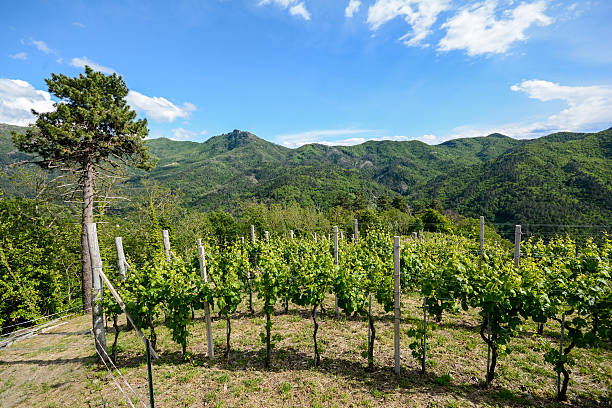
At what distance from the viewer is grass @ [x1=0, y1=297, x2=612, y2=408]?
455 centimetres

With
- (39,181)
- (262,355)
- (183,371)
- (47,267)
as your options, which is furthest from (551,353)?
(39,181)

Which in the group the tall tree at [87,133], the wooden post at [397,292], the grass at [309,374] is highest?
the tall tree at [87,133]

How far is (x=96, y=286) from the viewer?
5.65 metres

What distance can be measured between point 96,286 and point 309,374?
4969 millimetres

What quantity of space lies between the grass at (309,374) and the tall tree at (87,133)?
5.43 m

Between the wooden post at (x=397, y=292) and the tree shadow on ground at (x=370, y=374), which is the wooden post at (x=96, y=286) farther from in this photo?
the wooden post at (x=397, y=292)

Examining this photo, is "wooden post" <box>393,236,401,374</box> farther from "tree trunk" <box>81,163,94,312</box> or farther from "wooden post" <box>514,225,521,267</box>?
"tree trunk" <box>81,163,94,312</box>

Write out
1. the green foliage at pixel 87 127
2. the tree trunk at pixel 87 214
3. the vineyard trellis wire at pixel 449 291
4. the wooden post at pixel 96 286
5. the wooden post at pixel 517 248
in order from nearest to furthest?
1. the vineyard trellis wire at pixel 449 291
2. the wooden post at pixel 96 286
3. the wooden post at pixel 517 248
4. the green foliage at pixel 87 127
5. the tree trunk at pixel 87 214

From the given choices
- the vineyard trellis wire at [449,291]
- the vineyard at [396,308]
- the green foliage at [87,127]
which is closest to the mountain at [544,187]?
the vineyard at [396,308]

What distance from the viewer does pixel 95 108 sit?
948 centimetres

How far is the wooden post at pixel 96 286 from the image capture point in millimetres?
5650

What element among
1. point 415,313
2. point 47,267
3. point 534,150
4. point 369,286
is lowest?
point 415,313

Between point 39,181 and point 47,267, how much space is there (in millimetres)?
4934

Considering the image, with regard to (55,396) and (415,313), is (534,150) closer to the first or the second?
(415,313)
